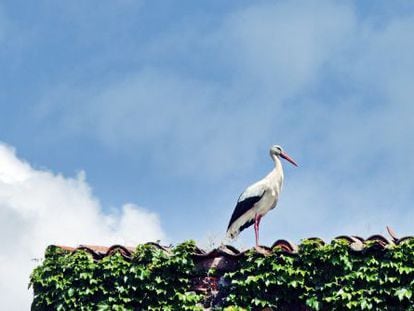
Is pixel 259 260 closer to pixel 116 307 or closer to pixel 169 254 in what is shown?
pixel 169 254

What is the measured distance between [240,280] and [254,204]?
193 centimetres

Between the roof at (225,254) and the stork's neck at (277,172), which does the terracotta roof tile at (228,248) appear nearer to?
the roof at (225,254)

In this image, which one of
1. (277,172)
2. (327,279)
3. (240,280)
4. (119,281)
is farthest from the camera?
(277,172)

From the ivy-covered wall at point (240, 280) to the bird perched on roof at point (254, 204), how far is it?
1462mm

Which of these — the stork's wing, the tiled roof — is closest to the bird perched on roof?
the stork's wing

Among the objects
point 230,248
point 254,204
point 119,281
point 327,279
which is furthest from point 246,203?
point 327,279

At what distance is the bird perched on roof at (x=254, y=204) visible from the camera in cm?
1254

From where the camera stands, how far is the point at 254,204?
12.6 m

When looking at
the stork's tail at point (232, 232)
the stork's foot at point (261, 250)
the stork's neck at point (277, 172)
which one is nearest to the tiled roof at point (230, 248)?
the stork's foot at point (261, 250)

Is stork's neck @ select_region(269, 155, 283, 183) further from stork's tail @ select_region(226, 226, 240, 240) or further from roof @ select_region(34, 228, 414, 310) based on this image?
roof @ select_region(34, 228, 414, 310)

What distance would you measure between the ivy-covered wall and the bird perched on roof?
1462mm

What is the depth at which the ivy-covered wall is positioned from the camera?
1008 cm

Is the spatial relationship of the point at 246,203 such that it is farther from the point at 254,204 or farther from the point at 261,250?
the point at 261,250

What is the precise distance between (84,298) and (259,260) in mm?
2545
